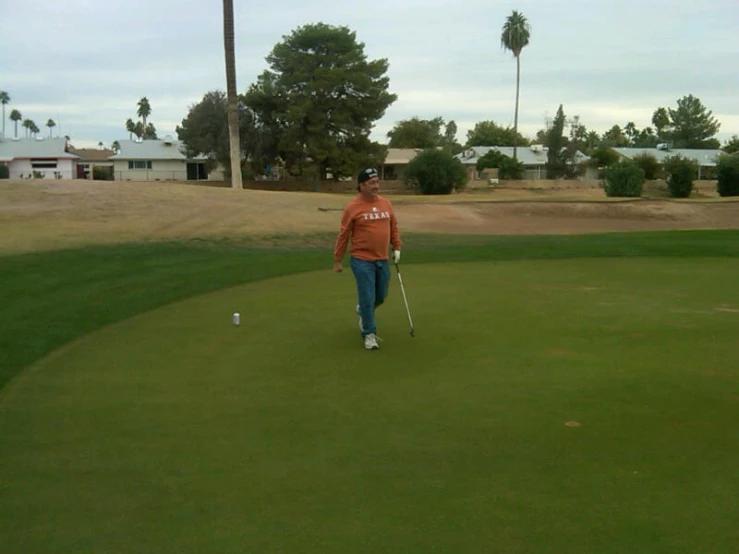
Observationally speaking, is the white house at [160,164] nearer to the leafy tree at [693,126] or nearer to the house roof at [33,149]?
the house roof at [33,149]

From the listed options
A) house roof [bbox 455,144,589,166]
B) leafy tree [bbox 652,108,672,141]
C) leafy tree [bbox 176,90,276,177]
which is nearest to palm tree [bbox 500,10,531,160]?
house roof [bbox 455,144,589,166]

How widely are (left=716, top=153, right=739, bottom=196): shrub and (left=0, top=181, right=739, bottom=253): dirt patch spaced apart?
42.4 feet

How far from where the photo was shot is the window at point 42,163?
278 ft

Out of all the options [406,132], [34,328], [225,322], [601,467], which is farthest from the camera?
[406,132]

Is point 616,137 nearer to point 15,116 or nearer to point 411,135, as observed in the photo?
point 411,135

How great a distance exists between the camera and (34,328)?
34.2ft

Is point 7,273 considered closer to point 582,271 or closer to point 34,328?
point 34,328

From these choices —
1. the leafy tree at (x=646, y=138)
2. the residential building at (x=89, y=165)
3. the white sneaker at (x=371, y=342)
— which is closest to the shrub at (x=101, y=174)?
the residential building at (x=89, y=165)

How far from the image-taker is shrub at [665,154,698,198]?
4906cm

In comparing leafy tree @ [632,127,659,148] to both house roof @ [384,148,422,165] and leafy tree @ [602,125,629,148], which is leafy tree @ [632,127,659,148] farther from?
house roof @ [384,148,422,165]

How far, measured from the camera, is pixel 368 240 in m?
9.72

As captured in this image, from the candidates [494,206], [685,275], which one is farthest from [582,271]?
[494,206]

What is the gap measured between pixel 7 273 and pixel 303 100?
49.5 m

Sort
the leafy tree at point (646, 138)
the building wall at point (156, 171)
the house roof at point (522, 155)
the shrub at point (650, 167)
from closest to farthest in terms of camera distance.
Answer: the shrub at point (650, 167)
the building wall at point (156, 171)
the house roof at point (522, 155)
the leafy tree at point (646, 138)
